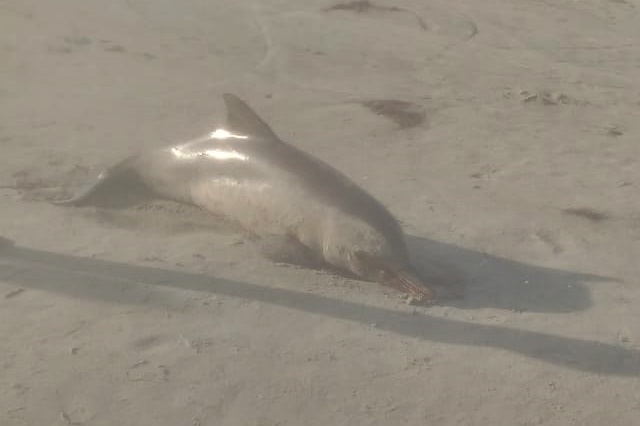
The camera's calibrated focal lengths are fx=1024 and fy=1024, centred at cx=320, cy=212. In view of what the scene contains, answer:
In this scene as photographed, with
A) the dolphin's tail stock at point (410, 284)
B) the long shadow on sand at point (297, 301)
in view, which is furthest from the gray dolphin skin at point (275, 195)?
the long shadow on sand at point (297, 301)

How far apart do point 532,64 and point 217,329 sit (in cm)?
669

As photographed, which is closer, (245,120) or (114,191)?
(245,120)

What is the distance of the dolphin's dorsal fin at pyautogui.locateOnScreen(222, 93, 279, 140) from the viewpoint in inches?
241

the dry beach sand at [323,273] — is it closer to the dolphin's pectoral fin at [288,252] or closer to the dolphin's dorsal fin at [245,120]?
the dolphin's pectoral fin at [288,252]

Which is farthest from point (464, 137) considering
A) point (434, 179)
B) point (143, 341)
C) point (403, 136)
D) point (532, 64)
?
point (143, 341)

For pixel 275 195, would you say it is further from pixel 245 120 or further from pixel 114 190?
pixel 114 190

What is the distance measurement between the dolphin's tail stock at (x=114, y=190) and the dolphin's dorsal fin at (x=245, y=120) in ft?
2.74

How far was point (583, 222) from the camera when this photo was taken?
21.8 feet

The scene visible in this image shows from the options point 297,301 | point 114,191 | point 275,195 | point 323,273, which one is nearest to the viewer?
point 297,301

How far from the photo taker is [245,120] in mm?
6207

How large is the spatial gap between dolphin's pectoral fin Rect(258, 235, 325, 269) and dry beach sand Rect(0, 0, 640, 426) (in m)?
0.08

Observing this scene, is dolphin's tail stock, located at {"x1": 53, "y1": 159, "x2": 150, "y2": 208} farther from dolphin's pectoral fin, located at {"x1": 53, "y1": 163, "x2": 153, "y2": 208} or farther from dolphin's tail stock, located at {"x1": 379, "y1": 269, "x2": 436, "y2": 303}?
dolphin's tail stock, located at {"x1": 379, "y1": 269, "x2": 436, "y2": 303}

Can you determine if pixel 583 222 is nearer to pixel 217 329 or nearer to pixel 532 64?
pixel 217 329

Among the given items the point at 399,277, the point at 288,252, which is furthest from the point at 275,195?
the point at 399,277
